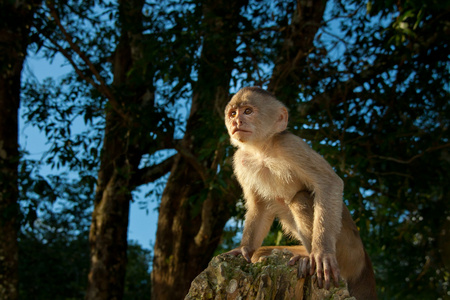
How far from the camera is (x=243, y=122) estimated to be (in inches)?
163

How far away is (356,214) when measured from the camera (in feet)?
20.3

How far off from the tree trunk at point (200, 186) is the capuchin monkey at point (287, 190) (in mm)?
2237

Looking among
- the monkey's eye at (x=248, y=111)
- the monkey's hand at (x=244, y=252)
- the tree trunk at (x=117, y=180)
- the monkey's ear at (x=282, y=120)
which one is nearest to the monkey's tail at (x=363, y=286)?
the monkey's hand at (x=244, y=252)

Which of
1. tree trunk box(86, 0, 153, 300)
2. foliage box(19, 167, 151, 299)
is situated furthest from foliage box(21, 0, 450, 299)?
foliage box(19, 167, 151, 299)

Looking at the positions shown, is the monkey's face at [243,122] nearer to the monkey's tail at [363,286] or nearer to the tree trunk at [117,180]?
the monkey's tail at [363,286]

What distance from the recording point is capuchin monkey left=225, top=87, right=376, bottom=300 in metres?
3.82

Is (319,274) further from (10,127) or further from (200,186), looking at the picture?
(10,127)

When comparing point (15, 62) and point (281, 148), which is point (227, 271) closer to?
point (281, 148)

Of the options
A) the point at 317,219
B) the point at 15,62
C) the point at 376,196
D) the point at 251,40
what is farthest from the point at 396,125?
the point at 15,62

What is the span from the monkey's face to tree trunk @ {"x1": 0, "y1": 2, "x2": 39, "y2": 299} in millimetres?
4823

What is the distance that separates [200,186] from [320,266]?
16.9 ft

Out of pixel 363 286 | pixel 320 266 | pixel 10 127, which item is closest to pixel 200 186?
pixel 10 127

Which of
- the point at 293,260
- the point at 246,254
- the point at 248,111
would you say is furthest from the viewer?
the point at 248,111

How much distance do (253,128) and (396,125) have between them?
4103mm
